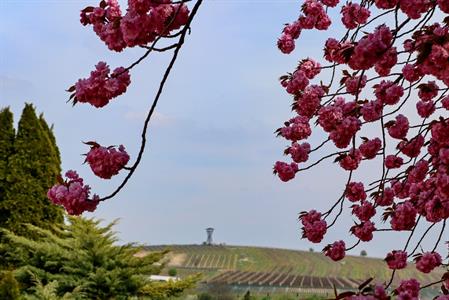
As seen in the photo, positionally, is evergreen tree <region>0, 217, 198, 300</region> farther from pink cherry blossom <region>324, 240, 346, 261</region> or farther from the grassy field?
the grassy field

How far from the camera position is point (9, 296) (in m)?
7.92

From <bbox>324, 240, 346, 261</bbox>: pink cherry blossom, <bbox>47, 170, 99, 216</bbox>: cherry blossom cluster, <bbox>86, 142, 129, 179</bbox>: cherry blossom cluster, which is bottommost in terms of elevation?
<bbox>47, 170, 99, 216</bbox>: cherry blossom cluster

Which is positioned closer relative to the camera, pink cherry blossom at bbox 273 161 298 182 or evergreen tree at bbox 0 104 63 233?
pink cherry blossom at bbox 273 161 298 182

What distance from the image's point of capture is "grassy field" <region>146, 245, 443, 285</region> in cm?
3700

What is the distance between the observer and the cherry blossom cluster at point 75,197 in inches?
125

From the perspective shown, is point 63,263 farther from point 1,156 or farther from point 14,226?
point 1,156

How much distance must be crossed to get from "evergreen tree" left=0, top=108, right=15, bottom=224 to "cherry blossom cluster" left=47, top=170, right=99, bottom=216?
8058mm

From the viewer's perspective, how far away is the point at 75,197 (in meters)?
3.17

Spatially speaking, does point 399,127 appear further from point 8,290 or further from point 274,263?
point 274,263

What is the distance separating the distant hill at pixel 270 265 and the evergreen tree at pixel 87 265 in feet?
72.5

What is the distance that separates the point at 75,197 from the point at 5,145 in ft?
27.6

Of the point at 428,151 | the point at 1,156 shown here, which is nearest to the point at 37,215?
the point at 1,156

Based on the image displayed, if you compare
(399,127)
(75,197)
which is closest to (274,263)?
(399,127)

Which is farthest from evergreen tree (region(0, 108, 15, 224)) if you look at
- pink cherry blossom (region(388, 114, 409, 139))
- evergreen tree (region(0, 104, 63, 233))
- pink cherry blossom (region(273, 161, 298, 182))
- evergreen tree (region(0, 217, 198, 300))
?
pink cherry blossom (region(388, 114, 409, 139))
